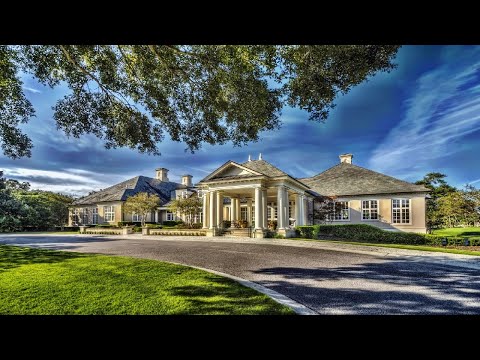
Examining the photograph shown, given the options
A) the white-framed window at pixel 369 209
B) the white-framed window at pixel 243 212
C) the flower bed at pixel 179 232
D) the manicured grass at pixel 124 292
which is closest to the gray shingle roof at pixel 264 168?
the white-framed window at pixel 243 212

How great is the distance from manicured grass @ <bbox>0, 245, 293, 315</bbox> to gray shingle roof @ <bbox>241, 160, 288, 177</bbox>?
12034 millimetres

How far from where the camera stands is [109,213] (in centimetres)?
2650

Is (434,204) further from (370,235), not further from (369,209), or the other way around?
(370,235)

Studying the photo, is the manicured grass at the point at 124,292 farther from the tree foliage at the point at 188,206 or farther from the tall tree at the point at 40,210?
the tree foliage at the point at 188,206

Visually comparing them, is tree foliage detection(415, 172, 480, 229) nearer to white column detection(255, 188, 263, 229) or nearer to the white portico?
the white portico

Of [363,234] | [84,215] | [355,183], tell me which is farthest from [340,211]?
[84,215]

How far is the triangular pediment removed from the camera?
56.6ft

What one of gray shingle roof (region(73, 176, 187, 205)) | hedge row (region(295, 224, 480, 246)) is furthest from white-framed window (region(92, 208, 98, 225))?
hedge row (region(295, 224, 480, 246))

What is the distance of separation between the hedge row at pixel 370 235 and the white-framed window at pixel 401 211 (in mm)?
4466

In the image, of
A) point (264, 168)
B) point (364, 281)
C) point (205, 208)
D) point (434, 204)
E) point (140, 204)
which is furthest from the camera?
point (140, 204)

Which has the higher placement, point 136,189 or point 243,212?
point 136,189

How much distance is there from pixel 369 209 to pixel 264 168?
7911 millimetres
